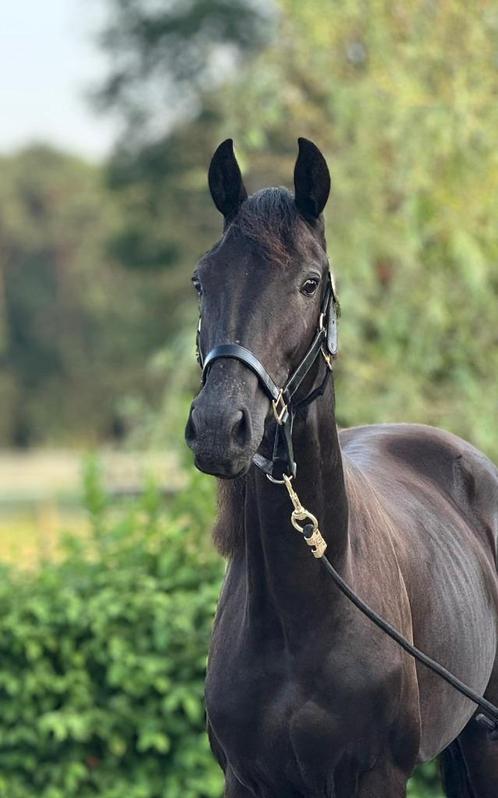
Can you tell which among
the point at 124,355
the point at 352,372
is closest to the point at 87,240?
the point at 124,355

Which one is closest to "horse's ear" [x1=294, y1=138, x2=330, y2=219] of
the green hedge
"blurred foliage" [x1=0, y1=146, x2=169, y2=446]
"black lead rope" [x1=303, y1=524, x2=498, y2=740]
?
"black lead rope" [x1=303, y1=524, x2=498, y2=740]

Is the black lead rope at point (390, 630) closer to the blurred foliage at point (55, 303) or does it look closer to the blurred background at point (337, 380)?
the blurred background at point (337, 380)

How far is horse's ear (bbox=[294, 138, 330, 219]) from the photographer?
9.53 feet

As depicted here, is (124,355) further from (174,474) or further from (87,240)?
(174,474)

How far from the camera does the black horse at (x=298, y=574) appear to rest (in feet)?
8.99

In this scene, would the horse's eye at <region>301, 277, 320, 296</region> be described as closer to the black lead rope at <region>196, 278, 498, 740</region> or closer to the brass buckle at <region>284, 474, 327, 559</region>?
the black lead rope at <region>196, 278, 498, 740</region>

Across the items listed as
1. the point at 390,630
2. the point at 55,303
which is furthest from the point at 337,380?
the point at 55,303

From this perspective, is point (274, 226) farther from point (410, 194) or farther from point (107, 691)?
point (410, 194)

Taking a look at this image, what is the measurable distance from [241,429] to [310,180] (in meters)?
0.66

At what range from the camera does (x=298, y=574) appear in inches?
121

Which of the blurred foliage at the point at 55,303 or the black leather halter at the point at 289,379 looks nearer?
the black leather halter at the point at 289,379

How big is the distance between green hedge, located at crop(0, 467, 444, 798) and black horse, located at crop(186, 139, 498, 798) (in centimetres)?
204

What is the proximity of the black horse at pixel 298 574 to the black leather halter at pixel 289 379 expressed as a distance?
0.01 metres

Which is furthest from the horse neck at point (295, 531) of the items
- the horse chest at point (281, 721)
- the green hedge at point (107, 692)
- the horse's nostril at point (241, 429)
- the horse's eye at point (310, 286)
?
the green hedge at point (107, 692)
